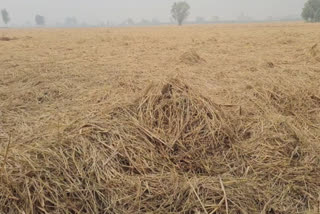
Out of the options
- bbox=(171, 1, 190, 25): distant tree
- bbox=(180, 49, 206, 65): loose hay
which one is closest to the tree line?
bbox=(171, 1, 190, 25): distant tree

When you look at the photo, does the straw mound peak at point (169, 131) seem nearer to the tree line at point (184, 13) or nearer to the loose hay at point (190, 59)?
the loose hay at point (190, 59)

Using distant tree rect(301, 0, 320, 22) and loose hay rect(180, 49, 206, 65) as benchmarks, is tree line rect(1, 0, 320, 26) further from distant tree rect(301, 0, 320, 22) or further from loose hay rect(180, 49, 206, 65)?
loose hay rect(180, 49, 206, 65)

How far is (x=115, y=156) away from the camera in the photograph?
193cm

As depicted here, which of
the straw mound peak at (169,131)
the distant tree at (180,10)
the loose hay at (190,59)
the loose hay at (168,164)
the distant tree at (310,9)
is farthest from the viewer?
the distant tree at (180,10)

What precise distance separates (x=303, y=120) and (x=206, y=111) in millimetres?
1156

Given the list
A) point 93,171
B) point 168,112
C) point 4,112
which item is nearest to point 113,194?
point 93,171

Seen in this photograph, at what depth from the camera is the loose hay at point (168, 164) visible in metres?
1.63

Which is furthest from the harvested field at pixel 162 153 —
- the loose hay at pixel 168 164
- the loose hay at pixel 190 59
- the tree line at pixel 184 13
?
the tree line at pixel 184 13

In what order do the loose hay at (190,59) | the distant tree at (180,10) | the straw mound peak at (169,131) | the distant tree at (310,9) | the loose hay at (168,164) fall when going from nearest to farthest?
the loose hay at (168,164), the straw mound peak at (169,131), the loose hay at (190,59), the distant tree at (310,9), the distant tree at (180,10)

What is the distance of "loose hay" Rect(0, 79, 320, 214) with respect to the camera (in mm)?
1635

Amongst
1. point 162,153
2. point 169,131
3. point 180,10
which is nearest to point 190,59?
point 169,131

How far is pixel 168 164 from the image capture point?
1.97 m

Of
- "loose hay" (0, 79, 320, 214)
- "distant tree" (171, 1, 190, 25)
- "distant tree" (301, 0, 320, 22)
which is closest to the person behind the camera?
"loose hay" (0, 79, 320, 214)

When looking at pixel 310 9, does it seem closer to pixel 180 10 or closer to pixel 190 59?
pixel 180 10
